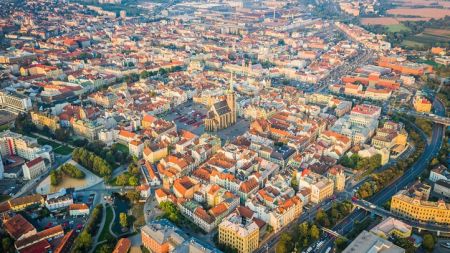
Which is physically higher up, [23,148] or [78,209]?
[23,148]

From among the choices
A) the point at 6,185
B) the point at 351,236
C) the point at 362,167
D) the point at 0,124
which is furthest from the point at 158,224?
the point at 0,124

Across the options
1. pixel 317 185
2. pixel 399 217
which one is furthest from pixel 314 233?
pixel 399 217

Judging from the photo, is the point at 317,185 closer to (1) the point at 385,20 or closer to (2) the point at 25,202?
(2) the point at 25,202

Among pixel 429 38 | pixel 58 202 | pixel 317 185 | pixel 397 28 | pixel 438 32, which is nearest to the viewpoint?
pixel 58 202

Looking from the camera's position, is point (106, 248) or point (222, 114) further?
point (222, 114)

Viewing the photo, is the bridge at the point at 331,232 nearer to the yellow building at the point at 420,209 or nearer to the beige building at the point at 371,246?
the beige building at the point at 371,246

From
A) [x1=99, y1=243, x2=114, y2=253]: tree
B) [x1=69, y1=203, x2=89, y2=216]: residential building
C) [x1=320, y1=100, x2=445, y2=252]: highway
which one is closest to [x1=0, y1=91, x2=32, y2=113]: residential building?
[x1=69, y1=203, x2=89, y2=216]: residential building
